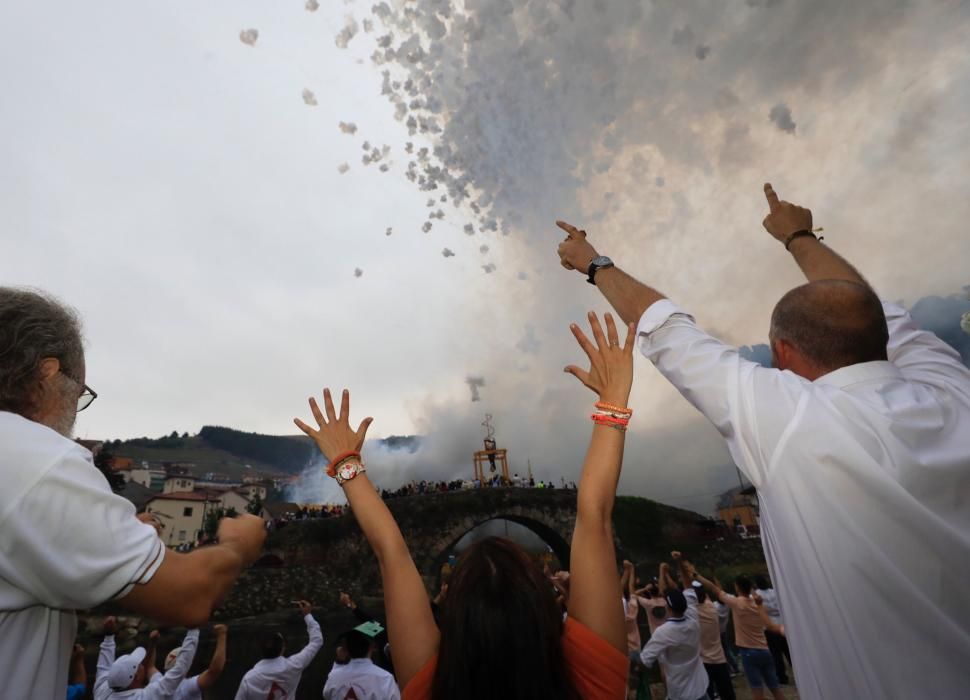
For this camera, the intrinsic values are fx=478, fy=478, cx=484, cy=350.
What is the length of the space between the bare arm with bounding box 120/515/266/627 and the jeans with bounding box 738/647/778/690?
975cm

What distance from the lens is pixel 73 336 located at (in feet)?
6.14

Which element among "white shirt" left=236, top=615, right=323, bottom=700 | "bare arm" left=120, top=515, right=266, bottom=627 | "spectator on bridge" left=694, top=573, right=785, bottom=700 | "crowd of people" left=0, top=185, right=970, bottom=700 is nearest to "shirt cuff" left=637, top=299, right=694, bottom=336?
"crowd of people" left=0, top=185, right=970, bottom=700

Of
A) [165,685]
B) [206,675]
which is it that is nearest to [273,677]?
[206,675]

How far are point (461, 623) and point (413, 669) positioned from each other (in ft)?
0.91

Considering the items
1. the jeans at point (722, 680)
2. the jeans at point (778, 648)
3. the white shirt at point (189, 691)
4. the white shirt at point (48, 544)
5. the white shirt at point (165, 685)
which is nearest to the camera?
the white shirt at point (48, 544)

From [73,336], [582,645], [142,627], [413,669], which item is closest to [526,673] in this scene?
[582,645]

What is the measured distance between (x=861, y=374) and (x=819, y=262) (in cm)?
99

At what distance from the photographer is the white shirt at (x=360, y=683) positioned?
559cm

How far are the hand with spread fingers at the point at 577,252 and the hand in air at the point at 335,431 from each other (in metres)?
1.42

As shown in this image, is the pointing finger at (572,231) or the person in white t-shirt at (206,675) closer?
the pointing finger at (572,231)

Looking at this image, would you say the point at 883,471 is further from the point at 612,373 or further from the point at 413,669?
the point at 413,669

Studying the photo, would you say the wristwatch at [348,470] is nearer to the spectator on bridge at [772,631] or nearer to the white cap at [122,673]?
the white cap at [122,673]

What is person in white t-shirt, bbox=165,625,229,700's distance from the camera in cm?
557

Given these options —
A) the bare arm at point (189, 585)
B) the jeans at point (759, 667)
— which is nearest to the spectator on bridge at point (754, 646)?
the jeans at point (759, 667)
